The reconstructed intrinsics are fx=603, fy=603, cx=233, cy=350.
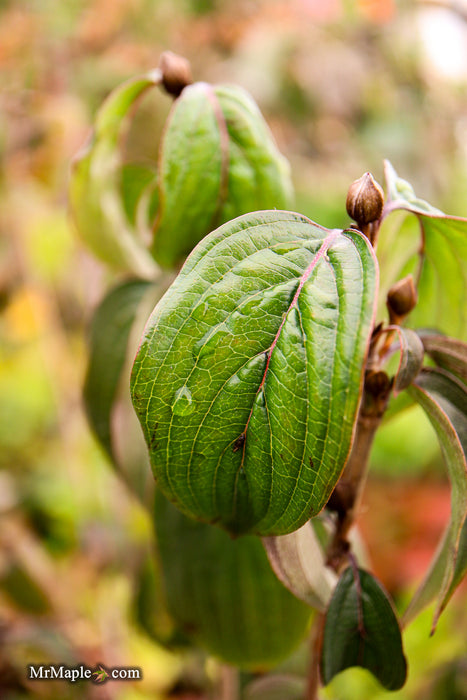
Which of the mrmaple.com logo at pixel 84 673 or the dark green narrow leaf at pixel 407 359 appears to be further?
the mrmaple.com logo at pixel 84 673

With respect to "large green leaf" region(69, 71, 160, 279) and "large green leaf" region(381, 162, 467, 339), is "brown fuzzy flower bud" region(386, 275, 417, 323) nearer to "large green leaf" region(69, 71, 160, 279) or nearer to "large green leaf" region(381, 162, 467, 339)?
"large green leaf" region(381, 162, 467, 339)

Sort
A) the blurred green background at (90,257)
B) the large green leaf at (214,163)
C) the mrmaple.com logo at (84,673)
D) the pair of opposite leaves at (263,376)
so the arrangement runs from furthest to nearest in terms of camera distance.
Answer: the blurred green background at (90,257)
the mrmaple.com logo at (84,673)
the large green leaf at (214,163)
the pair of opposite leaves at (263,376)

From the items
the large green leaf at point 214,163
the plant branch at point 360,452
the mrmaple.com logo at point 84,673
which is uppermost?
the large green leaf at point 214,163

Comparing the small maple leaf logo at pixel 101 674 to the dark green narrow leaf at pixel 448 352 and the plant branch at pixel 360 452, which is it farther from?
the dark green narrow leaf at pixel 448 352

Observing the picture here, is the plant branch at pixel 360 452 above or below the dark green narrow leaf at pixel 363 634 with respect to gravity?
above

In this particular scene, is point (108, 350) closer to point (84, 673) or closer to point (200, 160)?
point (200, 160)

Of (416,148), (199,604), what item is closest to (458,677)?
(199,604)

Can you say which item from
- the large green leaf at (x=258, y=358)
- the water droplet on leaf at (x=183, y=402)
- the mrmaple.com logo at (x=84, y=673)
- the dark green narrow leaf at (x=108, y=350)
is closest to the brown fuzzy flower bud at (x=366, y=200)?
the large green leaf at (x=258, y=358)
